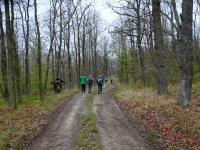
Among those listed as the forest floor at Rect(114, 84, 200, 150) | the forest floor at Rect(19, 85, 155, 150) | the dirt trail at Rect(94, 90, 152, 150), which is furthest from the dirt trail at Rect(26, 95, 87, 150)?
the forest floor at Rect(114, 84, 200, 150)

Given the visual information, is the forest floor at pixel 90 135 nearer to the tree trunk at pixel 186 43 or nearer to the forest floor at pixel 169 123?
the forest floor at pixel 169 123

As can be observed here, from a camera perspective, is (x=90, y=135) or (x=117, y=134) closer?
(x=90, y=135)

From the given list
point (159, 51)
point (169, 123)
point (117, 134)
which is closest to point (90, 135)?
point (117, 134)

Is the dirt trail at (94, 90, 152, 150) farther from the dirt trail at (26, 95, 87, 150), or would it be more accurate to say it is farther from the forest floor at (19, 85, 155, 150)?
the dirt trail at (26, 95, 87, 150)

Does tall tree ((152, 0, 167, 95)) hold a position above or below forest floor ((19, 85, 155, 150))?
above

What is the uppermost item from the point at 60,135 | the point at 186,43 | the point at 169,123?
the point at 186,43

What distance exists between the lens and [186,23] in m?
14.1

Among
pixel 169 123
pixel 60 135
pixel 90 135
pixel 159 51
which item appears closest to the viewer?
pixel 90 135

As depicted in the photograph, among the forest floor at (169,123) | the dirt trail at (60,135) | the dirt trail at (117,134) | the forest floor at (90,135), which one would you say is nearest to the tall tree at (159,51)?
the forest floor at (169,123)

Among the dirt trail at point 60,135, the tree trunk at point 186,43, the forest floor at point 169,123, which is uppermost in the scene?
the tree trunk at point 186,43

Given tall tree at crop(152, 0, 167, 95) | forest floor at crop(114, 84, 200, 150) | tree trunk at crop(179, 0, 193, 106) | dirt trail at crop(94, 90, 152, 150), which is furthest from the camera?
tall tree at crop(152, 0, 167, 95)

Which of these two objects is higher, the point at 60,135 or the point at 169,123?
the point at 169,123

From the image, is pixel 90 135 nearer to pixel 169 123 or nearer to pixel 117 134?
pixel 117 134

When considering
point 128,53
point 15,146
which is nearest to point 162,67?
point 15,146
